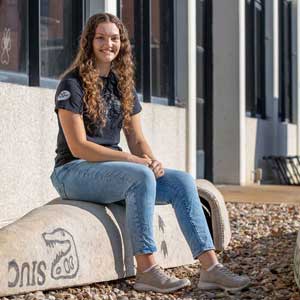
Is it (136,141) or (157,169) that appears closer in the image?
(157,169)

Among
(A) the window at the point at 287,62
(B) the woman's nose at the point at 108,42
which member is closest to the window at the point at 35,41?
(B) the woman's nose at the point at 108,42

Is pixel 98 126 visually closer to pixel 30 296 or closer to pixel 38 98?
pixel 30 296

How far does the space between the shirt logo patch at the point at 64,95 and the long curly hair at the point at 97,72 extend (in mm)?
95

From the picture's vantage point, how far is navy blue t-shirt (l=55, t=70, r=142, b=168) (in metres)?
4.62

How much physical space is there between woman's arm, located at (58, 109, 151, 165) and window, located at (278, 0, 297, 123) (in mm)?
11487

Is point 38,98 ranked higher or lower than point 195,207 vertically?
higher

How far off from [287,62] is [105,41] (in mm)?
12141

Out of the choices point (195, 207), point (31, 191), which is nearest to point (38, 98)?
point (31, 191)

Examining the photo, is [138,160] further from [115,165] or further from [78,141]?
[78,141]

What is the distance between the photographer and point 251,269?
525 centimetres

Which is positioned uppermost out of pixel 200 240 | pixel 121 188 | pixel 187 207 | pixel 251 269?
pixel 121 188

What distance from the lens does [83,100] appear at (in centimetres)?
466

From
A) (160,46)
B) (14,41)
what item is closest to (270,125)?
(160,46)

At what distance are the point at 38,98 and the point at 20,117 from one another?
1.01 feet
